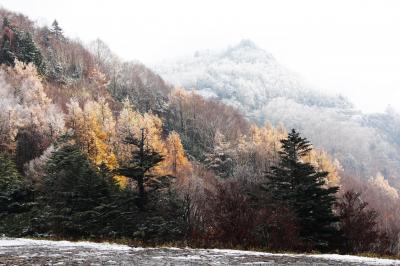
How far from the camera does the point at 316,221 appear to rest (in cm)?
3006

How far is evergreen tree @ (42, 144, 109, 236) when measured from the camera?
2892 centimetres

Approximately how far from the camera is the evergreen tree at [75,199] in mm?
28922

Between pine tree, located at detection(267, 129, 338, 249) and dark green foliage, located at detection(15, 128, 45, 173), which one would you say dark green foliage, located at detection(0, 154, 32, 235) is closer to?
pine tree, located at detection(267, 129, 338, 249)

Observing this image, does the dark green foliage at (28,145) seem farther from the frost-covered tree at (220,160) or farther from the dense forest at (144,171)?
the frost-covered tree at (220,160)

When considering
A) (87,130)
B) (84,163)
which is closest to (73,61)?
(87,130)

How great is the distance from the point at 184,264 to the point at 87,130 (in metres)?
71.2

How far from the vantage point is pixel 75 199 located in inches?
1224

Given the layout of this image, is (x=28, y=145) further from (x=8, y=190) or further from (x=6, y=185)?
(x=8, y=190)

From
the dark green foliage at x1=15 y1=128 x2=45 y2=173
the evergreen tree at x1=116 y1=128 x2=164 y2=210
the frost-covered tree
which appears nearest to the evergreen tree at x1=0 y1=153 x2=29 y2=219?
the evergreen tree at x1=116 y1=128 x2=164 y2=210

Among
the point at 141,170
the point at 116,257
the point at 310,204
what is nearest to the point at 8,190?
the point at 141,170

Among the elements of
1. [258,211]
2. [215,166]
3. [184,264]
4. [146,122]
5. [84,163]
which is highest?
[146,122]

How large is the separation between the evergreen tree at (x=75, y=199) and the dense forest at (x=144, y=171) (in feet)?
0.32

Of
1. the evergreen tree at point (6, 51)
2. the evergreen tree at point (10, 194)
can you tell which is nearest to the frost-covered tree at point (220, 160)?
the evergreen tree at point (6, 51)

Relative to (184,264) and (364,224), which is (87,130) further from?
(184,264)
